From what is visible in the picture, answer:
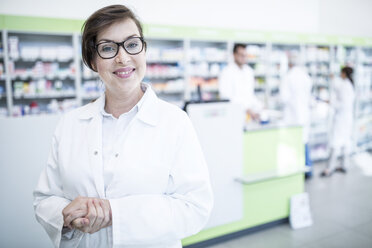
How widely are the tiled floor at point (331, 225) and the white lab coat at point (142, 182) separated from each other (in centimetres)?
212

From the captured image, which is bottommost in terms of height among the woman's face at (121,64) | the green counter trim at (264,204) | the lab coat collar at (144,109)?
the green counter trim at (264,204)

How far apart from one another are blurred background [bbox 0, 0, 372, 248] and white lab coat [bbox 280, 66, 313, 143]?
0.80ft

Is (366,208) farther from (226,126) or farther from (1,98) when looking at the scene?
(1,98)

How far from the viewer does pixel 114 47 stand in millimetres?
1306

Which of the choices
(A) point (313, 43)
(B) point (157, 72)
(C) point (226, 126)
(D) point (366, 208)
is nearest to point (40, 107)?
(B) point (157, 72)

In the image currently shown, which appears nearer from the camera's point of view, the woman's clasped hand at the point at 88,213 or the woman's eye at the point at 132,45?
the woman's clasped hand at the point at 88,213

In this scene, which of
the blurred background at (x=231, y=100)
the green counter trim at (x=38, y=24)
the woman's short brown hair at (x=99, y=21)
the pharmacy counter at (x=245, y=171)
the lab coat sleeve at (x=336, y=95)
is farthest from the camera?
the lab coat sleeve at (x=336, y=95)

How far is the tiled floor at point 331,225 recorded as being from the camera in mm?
3236

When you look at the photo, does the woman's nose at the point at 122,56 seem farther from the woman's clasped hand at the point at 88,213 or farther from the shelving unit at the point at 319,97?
the shelving unit at the point at 319,97

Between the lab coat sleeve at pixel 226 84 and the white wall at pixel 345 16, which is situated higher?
the white wall at pixel 345 16

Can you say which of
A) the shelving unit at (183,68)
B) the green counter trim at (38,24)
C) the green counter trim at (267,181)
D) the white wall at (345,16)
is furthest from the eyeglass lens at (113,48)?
the white wall at (345,16)

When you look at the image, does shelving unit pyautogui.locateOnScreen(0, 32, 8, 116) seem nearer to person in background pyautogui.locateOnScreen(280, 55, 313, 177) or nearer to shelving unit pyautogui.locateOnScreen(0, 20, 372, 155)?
shelving unit pyautogui.locateOnScreen(0, 20, 372, 155)

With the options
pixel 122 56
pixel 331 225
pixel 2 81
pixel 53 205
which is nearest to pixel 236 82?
pixel 331 225

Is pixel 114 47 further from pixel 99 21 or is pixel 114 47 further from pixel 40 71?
pixel 40 71
